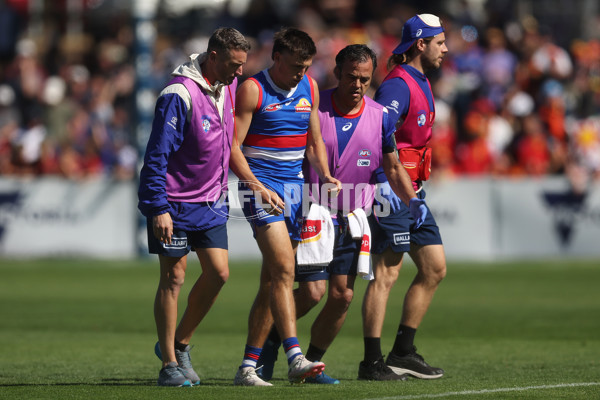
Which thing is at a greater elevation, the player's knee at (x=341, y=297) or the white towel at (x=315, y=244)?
the white towel at (x=315, y=244)

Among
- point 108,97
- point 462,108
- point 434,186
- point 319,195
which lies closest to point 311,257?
point 319,195

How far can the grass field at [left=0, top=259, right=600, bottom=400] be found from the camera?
325 inches

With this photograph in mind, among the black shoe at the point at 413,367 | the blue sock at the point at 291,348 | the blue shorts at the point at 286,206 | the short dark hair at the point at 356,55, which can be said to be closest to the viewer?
the blue sock at the point at 291,348

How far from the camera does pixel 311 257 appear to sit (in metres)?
8.81

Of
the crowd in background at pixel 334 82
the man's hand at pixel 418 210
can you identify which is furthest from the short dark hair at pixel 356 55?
the crowd in background at pixel 334 82

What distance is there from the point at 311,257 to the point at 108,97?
18319 mm

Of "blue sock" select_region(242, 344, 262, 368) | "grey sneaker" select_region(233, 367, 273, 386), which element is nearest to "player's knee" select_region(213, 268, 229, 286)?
"blue sock" select_region(242, 344, 262, 368)

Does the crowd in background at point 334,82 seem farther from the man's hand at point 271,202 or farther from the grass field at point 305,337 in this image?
the man's hand at point 271,202

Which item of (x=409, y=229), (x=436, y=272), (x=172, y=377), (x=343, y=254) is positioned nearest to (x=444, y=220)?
(x=436, y=272)

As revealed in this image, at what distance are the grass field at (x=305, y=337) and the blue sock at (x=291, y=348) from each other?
9.2 inches

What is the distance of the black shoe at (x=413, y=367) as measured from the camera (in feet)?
30.0

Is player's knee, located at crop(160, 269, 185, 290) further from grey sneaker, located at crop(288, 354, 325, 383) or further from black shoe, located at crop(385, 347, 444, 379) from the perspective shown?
black shoe, located at crop(385, 347, 444, 379)

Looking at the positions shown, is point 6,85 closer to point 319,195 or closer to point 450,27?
point 450,27

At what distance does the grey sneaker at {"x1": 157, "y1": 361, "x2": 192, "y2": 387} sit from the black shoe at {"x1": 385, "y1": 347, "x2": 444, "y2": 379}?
5.82ft
